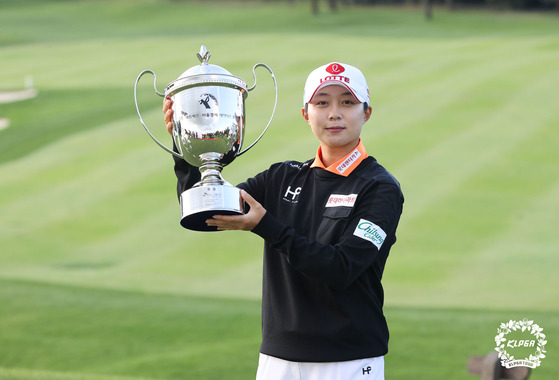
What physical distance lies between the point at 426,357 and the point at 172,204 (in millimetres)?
5923

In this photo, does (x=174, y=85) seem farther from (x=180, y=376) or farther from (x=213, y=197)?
(x=180, y=376)

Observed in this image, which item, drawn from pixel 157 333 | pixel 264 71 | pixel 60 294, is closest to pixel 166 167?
pixel 60 294

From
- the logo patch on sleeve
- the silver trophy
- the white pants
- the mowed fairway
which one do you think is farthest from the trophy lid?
the mowed fairway

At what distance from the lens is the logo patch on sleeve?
124 inches

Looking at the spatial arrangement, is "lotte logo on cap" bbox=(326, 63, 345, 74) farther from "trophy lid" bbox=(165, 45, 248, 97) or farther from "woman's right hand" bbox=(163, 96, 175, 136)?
"woman's right hand" bbox=(163, 96, 175, 136)

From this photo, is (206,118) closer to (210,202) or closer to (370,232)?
(210,202)

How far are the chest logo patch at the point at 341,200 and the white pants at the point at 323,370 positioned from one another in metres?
0.56

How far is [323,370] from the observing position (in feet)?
10.7

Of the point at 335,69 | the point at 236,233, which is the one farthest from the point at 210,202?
the point at 236,233

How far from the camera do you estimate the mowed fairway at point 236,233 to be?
26.0 feet

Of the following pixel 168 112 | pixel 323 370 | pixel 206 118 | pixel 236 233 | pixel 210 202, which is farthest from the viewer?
pixel 236 233

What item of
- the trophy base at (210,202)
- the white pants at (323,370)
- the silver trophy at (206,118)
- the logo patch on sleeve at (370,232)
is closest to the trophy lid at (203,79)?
the silver trophy at (206,118)

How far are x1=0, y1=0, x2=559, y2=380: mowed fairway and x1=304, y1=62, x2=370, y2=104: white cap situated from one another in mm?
3697

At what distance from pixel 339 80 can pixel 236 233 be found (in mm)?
8752
